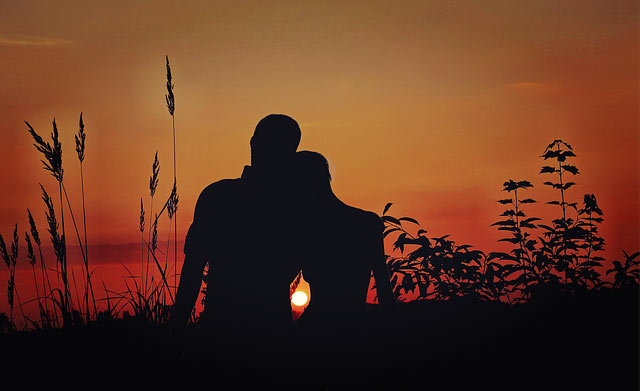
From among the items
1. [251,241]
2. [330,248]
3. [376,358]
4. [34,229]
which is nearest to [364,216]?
[330,248]

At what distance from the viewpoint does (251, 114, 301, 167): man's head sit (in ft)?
10.9

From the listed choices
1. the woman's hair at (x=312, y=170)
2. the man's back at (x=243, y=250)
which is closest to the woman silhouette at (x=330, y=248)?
the woman's hair at (x=312, y=170)

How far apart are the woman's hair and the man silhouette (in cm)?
6

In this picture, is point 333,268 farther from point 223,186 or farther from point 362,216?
point 223,186

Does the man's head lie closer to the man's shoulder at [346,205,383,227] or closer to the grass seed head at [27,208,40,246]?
the man's shoulder at [346,205,383,227]

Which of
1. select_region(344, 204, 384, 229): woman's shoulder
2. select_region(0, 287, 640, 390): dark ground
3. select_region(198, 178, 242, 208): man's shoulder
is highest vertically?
select_region(198, 178, 242, 208): man's shoulder

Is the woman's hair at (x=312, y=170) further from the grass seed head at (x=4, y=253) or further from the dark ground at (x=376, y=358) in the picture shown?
the grass seed head at (x=4, y=253)

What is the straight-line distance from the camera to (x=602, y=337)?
3.75 metres

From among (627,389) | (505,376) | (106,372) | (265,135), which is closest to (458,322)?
(505,376)

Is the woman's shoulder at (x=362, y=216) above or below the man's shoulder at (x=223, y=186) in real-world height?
below

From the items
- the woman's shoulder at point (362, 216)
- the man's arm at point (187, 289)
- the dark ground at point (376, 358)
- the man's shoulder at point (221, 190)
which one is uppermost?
the man's shoulder at point (221, 190)

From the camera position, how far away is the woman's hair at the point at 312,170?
333 cm

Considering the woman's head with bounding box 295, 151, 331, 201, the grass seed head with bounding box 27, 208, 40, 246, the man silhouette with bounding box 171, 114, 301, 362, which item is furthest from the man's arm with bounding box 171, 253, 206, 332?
the grass seed head with bounding box 27, 208, 40, 246

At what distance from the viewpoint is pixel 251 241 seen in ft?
11.0
